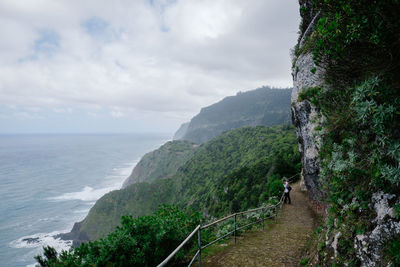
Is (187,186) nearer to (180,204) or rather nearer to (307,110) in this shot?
(180,204)

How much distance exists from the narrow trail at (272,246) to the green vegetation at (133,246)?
122cm

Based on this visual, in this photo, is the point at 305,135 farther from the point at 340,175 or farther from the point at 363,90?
the point at 363,90

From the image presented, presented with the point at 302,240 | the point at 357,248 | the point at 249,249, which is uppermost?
the point at 357,248

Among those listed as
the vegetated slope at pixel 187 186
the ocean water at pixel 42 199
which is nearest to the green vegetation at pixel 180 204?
the vegetated slope at pixel 187 186

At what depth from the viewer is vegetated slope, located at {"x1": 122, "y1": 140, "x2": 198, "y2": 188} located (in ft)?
310

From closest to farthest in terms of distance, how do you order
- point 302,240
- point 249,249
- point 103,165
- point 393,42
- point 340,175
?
1. point 393,42
2. point 340,175
3. point 249,249
4. point 302,240
5. point 103,165

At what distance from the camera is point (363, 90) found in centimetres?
373

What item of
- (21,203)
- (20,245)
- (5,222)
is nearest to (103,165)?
(21,203)

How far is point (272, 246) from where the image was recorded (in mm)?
6090

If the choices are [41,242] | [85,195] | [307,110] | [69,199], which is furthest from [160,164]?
[307,110]

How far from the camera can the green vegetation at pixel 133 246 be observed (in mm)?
3688

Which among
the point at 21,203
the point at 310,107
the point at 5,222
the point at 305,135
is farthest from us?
the point at 21,203

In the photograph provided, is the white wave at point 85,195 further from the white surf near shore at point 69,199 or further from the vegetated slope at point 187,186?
the vegetated slope at point 187,186

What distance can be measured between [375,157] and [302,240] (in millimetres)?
4347
